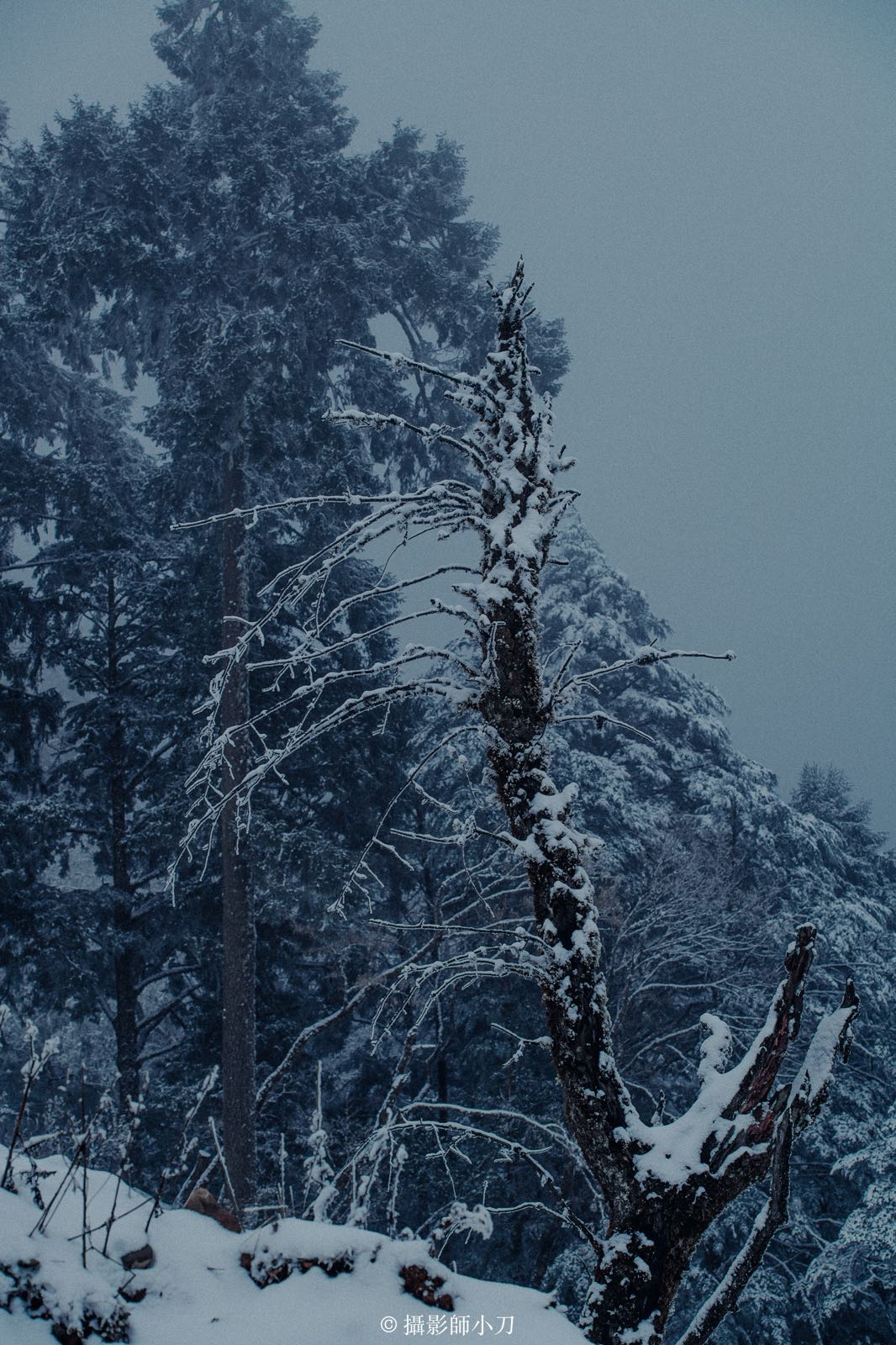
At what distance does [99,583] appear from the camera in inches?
471

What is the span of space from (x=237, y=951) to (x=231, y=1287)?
646 cm

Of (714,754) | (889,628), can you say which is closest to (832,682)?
(889,628)

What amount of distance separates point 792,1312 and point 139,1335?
1079 centimetres

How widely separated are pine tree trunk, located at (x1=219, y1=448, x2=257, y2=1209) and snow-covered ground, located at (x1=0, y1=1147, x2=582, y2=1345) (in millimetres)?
5041

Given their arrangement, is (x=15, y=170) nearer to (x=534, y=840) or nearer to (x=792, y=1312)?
(x=534, y=840)

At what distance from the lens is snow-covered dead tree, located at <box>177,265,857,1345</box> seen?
2477 millimetres

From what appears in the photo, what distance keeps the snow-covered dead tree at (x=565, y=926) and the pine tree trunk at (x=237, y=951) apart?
14.9 ft

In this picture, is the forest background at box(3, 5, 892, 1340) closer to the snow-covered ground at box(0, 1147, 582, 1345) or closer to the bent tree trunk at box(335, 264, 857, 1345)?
the bent tree trunk at box(335, 264, 857, 1345)

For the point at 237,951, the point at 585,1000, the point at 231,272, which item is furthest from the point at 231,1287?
the point at 231,272

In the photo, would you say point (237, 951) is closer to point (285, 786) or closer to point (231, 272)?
point (285, 786)

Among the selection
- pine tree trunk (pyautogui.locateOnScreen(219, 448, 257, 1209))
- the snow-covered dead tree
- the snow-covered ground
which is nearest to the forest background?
pine tree trunk (pyautogui.locateOnScreen(219, 448, 257, 1209))

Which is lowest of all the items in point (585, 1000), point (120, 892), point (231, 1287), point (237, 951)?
point (231, 1287)

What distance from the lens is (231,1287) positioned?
227 centimetres

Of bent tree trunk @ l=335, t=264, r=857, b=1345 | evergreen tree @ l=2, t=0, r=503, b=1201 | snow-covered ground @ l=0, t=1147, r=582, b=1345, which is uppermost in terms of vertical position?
evergreen tree @ l=2, t=0, r=503, b=1201
